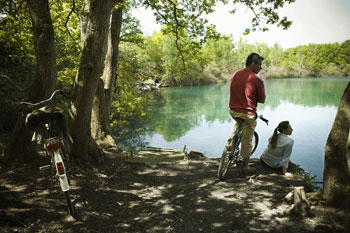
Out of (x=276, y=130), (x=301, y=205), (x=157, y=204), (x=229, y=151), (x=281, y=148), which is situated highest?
(x=276, y=130)

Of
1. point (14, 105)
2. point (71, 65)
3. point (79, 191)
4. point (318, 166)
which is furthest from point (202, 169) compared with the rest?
point (71, 65)

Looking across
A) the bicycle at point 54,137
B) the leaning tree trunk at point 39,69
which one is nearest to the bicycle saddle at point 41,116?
the bicycle at point 54,137

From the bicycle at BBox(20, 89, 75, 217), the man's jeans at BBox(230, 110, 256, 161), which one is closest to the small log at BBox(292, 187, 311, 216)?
the man's jeans at BBox(230, 110, 256, 161)

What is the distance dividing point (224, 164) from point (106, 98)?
224 inches

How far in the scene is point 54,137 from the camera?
10.4ft

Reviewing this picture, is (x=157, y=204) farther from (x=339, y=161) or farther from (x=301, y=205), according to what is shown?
(x=339, y=161)

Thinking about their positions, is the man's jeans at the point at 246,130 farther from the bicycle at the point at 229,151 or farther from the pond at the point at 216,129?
A: the pond at the point at 216,129

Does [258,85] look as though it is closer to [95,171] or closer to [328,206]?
[328,206]

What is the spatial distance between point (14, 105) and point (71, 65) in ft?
13.8

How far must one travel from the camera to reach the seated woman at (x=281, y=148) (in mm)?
4766

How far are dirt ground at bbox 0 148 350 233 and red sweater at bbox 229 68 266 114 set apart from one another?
140 centimetres

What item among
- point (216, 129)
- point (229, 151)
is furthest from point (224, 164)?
point (216, 129)

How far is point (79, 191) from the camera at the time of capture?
12.2 feet

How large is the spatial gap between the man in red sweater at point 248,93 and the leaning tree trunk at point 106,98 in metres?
4.65
